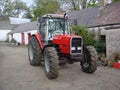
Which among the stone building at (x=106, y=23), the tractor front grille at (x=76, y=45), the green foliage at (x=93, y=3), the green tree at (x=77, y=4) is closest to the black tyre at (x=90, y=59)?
the tractor front grille at (x=76, y=45)

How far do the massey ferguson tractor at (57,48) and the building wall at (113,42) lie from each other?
3.95 metres

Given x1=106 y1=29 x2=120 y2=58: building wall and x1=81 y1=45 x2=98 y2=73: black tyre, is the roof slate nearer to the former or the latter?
x1=106 y1=29 x2=120 y2=58: building wall

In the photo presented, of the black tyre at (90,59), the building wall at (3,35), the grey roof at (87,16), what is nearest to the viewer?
the black tyre at (90,59)

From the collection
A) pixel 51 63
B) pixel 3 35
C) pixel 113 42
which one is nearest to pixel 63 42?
pixel 51 63

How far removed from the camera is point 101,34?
16891 mm

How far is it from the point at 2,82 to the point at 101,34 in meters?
10.1

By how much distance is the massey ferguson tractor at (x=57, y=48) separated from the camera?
916 cm

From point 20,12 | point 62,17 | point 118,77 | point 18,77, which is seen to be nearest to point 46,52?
point 18,77

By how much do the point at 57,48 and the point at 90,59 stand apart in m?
1.69

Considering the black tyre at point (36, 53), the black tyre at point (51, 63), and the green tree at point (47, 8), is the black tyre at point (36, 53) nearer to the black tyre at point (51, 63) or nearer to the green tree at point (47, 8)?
the black tyre at point (51, 63)

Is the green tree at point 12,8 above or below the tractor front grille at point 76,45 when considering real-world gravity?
above

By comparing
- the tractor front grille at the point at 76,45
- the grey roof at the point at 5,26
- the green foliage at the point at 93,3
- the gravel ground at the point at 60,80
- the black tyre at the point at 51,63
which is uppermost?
the green foliage at the point at 93,3

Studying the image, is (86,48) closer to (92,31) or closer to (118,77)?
(118,77)

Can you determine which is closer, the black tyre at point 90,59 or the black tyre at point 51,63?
the black tyre at point 51,63
